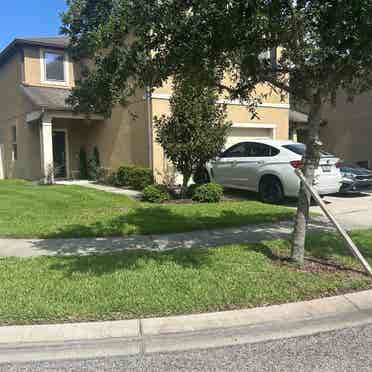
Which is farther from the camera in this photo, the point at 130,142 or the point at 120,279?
the point at 130,142

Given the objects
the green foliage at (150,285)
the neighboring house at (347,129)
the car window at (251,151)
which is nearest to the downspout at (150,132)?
the car window at (251,151)

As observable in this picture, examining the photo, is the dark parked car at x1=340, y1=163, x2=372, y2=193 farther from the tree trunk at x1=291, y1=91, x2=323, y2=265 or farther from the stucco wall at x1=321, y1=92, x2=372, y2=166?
the stucco wall at x1=321, y1=92, x2=372, y2=166

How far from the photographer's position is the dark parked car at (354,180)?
11812 millimetres

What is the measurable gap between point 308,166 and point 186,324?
269cm

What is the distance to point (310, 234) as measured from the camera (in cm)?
709

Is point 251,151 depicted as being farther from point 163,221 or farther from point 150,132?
point 163,221

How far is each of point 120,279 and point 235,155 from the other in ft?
24.5

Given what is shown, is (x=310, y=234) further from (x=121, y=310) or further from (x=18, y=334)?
(x=18, y=334)

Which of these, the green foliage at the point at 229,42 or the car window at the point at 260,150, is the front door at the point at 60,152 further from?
the green foliage at the point at 229,42

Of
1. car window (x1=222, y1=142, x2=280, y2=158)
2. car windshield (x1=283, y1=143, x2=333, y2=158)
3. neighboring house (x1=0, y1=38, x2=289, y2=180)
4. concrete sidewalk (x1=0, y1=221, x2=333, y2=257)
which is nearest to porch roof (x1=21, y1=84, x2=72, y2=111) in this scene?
neighboring house (x1=0, y1=38, x2=289, y2=180)

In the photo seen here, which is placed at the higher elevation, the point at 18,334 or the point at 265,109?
the point at 265,109

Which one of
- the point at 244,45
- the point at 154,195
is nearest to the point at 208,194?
the point at 154,195

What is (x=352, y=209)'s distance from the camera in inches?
378

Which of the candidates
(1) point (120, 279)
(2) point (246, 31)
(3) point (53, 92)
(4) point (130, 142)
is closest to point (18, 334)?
(1) point (120, 279)
